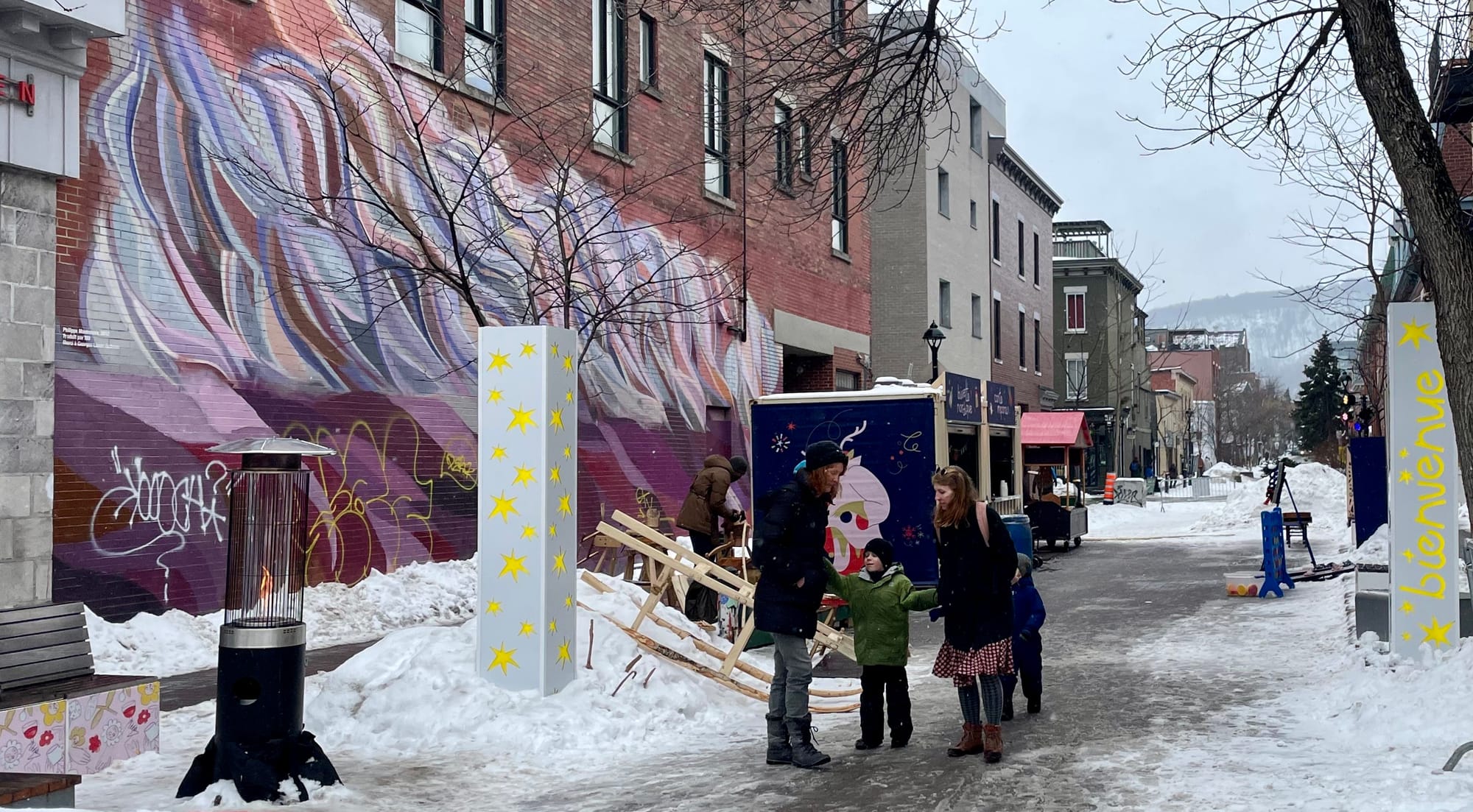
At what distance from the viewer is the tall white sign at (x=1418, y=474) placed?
926 centimetres

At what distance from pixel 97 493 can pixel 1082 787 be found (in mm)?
8382

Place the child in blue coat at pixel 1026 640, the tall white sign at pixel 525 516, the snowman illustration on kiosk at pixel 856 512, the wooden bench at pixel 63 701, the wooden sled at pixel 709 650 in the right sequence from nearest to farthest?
the wooden bench at pixel 63 701 → the tall white sign at pixel 525 516 → the child in blue coat at pixel 1026 640 → the wooden sled at pixel 709 650 → the snowman illustration on kiosk at pixel 856 512

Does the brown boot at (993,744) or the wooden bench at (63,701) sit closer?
the wooden bench at (63,701)

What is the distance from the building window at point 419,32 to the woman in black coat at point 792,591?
31.4 feet

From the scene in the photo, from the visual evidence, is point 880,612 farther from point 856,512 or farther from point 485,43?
point 485,43

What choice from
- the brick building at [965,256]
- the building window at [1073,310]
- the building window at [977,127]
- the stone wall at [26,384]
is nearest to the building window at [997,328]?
the brick building at [965,256]

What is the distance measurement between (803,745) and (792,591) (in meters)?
0.90

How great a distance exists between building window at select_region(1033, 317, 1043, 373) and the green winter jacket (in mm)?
39863

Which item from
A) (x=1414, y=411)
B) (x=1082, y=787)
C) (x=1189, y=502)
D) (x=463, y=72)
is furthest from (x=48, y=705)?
(x=1189, y=502)

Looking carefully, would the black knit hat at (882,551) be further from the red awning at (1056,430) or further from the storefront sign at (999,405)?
the red awning at (1056,430)

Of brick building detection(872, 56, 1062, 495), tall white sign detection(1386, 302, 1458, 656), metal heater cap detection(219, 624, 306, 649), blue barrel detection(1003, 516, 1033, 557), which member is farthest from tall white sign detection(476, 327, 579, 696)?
brick building detection(872, 56, 1062, 495)

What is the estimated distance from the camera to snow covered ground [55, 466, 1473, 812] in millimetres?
6512

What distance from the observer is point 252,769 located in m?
6.43

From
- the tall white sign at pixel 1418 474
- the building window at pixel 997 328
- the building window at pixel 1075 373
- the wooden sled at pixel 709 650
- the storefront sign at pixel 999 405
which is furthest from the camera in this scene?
the building window at pixel 1075 373
